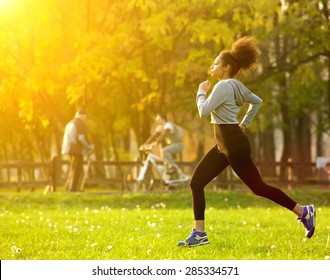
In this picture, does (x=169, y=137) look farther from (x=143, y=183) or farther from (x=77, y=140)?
(x=77, y=140)

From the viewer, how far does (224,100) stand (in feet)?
25.3

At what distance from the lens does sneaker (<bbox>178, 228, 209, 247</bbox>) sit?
809cm

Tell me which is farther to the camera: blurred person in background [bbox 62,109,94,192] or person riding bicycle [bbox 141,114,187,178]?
blurred person in background [bbox 62,109,94,192]

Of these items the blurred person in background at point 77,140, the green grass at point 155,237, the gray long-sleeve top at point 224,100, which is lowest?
the green grass at point 155,237

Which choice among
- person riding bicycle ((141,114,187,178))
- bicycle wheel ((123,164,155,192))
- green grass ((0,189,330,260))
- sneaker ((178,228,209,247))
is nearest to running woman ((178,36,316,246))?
sneaker ((178,228,209,247))

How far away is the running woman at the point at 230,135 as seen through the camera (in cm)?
779

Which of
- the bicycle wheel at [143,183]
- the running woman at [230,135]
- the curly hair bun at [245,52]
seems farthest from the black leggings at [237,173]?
the bicycle wheel at [143,183]

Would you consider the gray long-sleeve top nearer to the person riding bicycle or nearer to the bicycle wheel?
the person riding bicycle

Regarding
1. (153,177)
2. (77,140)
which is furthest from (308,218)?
(153,177)

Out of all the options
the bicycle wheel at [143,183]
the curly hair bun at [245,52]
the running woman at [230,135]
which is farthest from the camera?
the bicycle wheel at [143,183]

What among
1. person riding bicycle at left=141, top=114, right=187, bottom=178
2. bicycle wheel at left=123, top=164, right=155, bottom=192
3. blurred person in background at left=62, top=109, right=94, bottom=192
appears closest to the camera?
person riding bicycle at left=141, top=114, right=187, bottom=178

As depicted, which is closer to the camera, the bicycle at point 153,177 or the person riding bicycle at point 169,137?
the person riding bicycle at point 169,137

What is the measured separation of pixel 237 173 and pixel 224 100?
2.65ft

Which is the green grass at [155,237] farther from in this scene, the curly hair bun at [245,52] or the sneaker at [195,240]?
the curly hair bun at [245,52]
